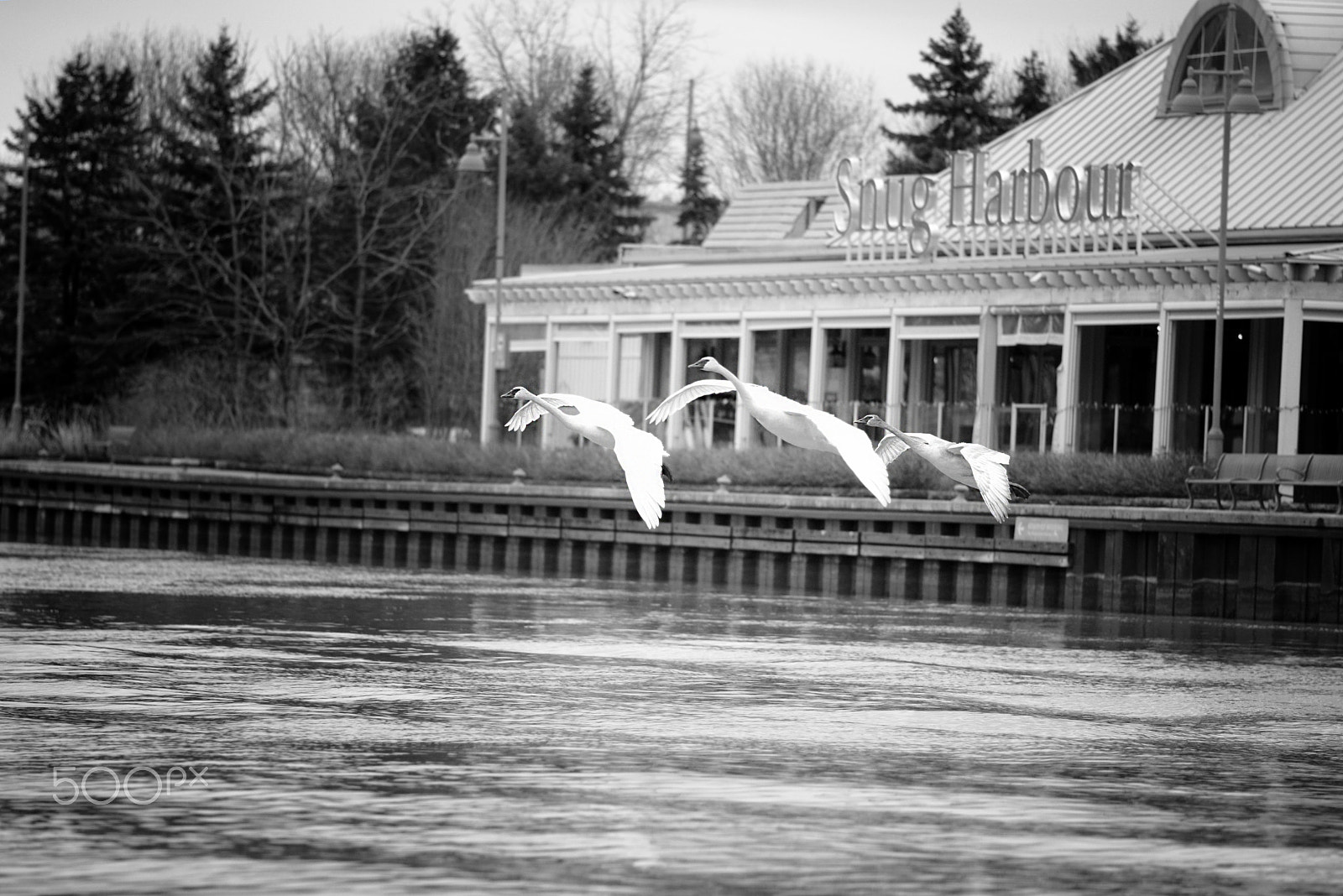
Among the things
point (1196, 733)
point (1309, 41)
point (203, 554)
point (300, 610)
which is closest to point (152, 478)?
point (203, 554)

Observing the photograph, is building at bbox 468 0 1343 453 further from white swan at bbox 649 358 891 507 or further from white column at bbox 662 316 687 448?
white swan at bbox 649 358 891 507

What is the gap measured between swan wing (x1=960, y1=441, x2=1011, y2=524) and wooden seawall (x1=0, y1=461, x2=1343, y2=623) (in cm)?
1481

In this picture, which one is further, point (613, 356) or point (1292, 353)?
point (613, 356)

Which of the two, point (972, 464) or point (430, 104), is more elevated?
point (430, 104)

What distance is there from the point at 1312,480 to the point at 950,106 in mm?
49341

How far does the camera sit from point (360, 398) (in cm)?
7088

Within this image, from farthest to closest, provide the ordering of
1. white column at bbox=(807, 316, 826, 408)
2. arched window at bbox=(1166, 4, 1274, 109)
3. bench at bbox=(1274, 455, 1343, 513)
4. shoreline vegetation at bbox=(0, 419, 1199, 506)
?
arched window at bbox=(1166, 4, 1274, 109) < white column at bbox=(807, 316, 826, 408) < shoreline vegetation at bbox=(0, 419, 1199, 506) < bench at bbox=(1274, 455, 1343, 513)

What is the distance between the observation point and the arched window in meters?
49.4

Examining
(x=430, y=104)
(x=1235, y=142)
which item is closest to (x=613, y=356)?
(x=1235, y=142)

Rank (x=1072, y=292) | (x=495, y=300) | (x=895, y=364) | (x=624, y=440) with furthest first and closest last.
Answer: (x=495, y=300)
(x=895, y=364)
(x=1072, y=292)
(x=624, y=440)

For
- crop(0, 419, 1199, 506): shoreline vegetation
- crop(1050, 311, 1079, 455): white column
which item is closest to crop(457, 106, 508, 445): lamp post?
crop(0, 419, 1199, 506): shoreline vegetation

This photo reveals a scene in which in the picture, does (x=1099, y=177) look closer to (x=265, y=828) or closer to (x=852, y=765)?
(x=852, y=765)

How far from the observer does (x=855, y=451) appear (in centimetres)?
1658

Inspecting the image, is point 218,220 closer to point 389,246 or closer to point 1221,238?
point 389,246
